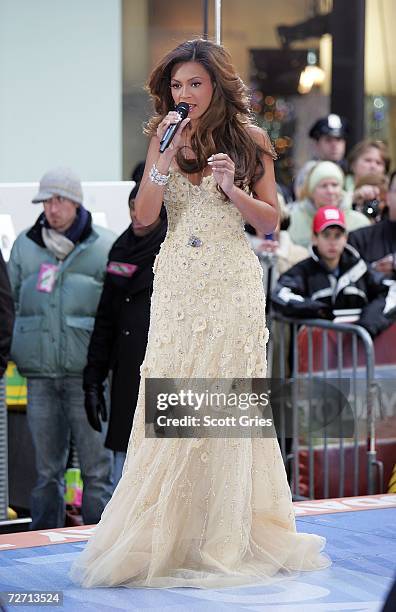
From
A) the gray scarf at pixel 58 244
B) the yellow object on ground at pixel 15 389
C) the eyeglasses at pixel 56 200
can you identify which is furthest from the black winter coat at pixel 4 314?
the yellow object on ground at pixel 15 389

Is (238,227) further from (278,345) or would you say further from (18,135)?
(18,135)

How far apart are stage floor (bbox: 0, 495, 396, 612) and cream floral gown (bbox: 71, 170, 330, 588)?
0.39ft

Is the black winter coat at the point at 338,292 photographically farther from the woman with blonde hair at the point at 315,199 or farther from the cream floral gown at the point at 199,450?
the cream floral gown at the point at 199,450

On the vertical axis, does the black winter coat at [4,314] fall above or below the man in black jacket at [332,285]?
below

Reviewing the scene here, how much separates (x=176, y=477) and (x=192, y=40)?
1.62 metres

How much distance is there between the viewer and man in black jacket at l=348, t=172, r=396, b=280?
7.93 meters

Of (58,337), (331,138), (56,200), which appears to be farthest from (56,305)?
(331,138)

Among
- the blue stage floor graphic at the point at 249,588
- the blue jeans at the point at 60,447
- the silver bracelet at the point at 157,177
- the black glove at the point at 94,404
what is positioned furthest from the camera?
the blue jeans at the point at 60,447

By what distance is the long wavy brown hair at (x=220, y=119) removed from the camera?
4.75 metres

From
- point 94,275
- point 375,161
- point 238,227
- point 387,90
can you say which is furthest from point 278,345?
point 387,90

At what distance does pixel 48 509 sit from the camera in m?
6.66

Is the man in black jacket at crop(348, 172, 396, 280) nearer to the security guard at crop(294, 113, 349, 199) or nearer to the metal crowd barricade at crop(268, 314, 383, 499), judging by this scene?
the metal crowd barricade at crop(268, 314, 383, 499)

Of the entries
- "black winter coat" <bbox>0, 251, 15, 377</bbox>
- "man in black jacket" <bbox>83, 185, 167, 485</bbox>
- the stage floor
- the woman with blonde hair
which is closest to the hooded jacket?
"man in black jacket" <bbox>83, 185, 167, 485</bbox>

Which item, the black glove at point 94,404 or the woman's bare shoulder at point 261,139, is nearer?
the woman's bare shoulder at point 261,139
